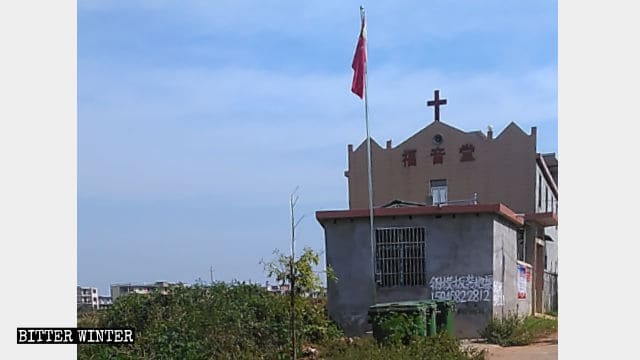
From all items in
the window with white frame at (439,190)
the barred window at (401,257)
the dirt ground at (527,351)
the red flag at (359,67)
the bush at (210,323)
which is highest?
the red flag at (359,67)

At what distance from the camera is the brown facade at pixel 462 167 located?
32.4 feet

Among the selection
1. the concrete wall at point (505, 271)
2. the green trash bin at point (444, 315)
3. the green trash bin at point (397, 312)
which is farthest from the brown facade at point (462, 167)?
the green trash bin at point (397, 312)

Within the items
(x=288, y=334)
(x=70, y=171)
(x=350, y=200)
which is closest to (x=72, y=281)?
(x=70, y=171)

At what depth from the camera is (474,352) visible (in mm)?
6047

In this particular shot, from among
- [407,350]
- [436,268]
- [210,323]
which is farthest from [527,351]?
[210,323]

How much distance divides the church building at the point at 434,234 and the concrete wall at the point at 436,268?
0.04 feet

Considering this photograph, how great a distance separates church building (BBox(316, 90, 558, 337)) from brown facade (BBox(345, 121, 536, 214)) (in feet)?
0.05

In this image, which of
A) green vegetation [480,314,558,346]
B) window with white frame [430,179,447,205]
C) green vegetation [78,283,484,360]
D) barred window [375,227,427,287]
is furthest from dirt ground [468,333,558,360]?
window with white frame [430,179,447,205]

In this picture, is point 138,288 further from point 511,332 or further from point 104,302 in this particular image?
point 511,332

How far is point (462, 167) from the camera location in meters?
10.0

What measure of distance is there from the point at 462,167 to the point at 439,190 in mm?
507

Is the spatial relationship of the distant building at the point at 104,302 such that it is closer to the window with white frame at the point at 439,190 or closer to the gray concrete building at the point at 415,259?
the gray concrete building at the point at 415,259

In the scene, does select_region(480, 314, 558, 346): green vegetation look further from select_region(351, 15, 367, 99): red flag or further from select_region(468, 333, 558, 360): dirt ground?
select_region(351, 15, 367, 99): red flag
